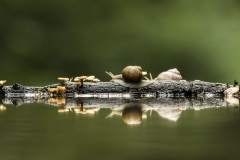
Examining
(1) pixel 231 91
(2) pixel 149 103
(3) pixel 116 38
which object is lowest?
(2) pixel 149 103

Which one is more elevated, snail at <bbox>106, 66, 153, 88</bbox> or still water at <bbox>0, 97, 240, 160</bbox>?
snail at <bbox>106, 66, 153, 88</bbox>

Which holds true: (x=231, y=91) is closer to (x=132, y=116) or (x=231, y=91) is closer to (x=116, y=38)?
(x=132, y=116)

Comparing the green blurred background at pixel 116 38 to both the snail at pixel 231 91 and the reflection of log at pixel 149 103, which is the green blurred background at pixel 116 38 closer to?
the snail at pixel 231 91

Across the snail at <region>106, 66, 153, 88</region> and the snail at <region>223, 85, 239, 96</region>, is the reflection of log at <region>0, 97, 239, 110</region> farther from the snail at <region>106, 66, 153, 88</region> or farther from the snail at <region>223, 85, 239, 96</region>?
the snail at <region>223, 85, 239, 96</region>

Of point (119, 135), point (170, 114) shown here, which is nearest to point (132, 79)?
point (170, 114)

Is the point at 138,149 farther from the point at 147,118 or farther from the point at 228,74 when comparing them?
the point at 228,74

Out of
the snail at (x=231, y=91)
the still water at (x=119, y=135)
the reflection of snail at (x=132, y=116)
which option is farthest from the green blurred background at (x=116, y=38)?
the still water at (x=119, y=135)

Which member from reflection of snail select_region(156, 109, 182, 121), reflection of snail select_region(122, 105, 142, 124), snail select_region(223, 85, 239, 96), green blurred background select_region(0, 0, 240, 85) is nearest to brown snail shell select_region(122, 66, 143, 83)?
snail select_region(223, 85, 239, 96)
